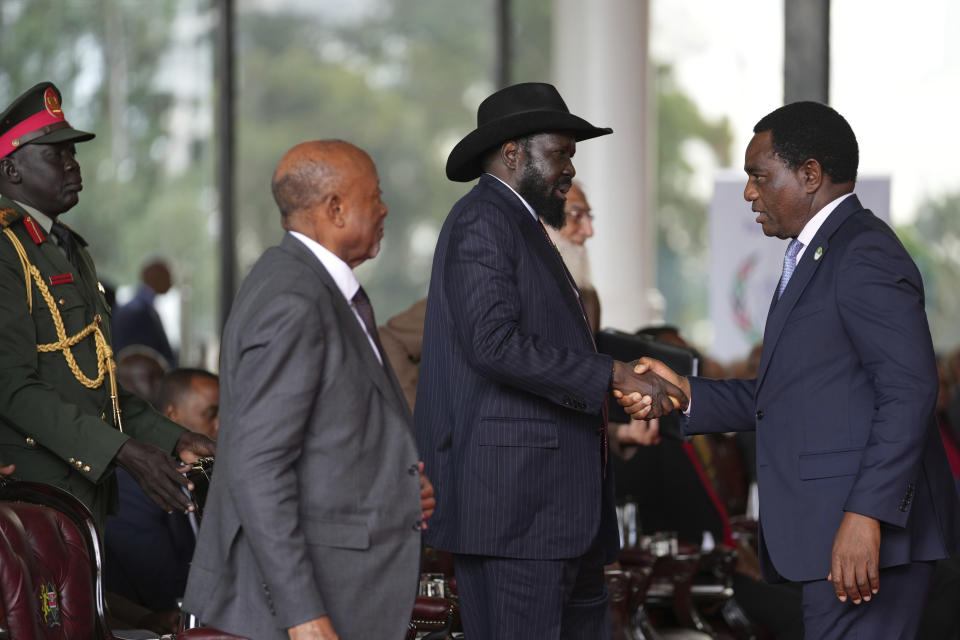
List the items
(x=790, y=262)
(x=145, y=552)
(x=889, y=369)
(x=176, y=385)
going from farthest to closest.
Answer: (x=176, y=385), (x=145, y=552), (x=790, y=262), (x=889, y=369)

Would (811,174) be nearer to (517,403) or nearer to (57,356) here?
(517,403)

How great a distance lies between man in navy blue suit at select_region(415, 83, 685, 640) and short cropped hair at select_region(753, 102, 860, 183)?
0.41 metres

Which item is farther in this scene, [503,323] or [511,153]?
[511,153]

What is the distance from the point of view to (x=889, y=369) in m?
2.63

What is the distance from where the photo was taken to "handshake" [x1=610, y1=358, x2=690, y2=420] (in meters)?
3.05

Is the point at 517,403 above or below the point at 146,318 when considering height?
below

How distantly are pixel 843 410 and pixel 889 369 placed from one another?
143 mm

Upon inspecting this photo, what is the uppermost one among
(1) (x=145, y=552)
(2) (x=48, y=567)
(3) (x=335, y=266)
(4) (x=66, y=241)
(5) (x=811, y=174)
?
(5) (x=811, y=174)

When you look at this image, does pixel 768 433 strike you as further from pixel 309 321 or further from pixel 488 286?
pixel 309 321

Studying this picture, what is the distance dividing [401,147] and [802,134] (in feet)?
26.1

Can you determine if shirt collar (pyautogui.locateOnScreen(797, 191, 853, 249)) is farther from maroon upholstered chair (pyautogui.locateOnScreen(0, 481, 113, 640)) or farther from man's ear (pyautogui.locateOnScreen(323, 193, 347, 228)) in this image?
maroon upholstered chair (pyautogui.locateOnScreen(0, 481, 113, 640))

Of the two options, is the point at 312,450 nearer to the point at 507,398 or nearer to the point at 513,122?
the point at 507,398

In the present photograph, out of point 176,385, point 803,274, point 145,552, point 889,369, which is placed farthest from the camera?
point 176,385

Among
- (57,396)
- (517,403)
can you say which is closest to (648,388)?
(517,403)
